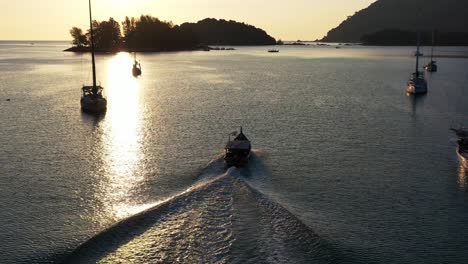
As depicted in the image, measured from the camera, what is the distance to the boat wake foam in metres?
30.3

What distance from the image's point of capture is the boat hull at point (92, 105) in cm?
9481

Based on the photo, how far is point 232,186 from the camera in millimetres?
43781

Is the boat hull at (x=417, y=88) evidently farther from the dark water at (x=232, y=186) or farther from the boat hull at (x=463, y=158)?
the boat hull at (x=463, y=158)

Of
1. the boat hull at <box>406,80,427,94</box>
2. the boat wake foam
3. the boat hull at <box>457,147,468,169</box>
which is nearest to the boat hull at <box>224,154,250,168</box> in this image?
Result: the boat wake foam

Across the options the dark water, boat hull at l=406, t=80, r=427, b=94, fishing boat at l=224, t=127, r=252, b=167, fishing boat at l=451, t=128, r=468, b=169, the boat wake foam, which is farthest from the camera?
boat hull at l=406, t=80, r=427, b=94

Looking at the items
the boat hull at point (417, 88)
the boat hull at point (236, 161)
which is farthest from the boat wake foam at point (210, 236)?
the boat hull at point (417, 88)

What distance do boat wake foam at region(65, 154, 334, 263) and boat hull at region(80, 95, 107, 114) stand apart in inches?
2351

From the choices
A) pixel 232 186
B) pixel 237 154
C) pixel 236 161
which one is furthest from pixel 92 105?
pixel 232 186

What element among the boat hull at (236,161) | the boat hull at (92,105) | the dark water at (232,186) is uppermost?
the boat hull at (92,105)

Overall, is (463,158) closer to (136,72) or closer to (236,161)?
(236,161)

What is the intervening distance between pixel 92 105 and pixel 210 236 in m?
69.1

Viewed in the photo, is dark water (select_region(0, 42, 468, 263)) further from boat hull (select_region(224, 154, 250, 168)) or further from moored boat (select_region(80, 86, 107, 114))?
moored boat (select_region(80, 86, 107, 114))

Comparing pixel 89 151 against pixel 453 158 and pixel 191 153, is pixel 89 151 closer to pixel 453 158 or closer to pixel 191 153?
pixel 191 153

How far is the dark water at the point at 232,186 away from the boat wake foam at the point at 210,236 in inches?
5.1
